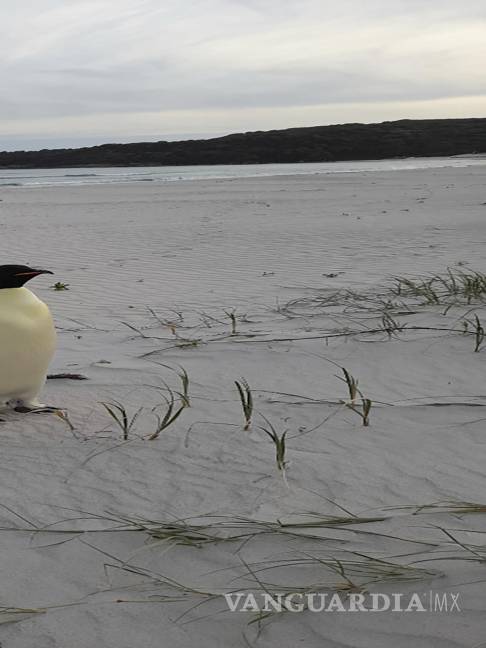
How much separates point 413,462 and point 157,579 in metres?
0.98

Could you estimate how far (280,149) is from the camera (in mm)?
49781

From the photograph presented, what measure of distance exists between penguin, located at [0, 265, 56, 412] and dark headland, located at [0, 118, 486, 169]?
4603cm

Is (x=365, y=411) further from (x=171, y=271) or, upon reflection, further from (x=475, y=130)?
(x=475, y=130)

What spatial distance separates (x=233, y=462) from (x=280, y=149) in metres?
48.8

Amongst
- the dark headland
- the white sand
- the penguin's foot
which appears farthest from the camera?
the dark headland

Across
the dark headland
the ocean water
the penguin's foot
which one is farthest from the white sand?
the dark headland

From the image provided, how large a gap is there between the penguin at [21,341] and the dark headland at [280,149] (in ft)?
151

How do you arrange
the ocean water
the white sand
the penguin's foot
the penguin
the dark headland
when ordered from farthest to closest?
the dark headland, the ocean water, the penguin's foot, the penguin, the white sand

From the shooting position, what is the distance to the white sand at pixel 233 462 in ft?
5.51

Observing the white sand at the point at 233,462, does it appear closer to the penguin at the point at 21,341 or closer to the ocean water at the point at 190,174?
the penguin at the point at 21,341

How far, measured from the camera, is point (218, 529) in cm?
204

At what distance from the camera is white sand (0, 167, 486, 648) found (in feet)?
5.51

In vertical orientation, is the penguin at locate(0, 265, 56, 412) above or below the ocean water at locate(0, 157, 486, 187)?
below

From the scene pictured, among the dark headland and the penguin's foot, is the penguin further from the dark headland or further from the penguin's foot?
the dark headland
